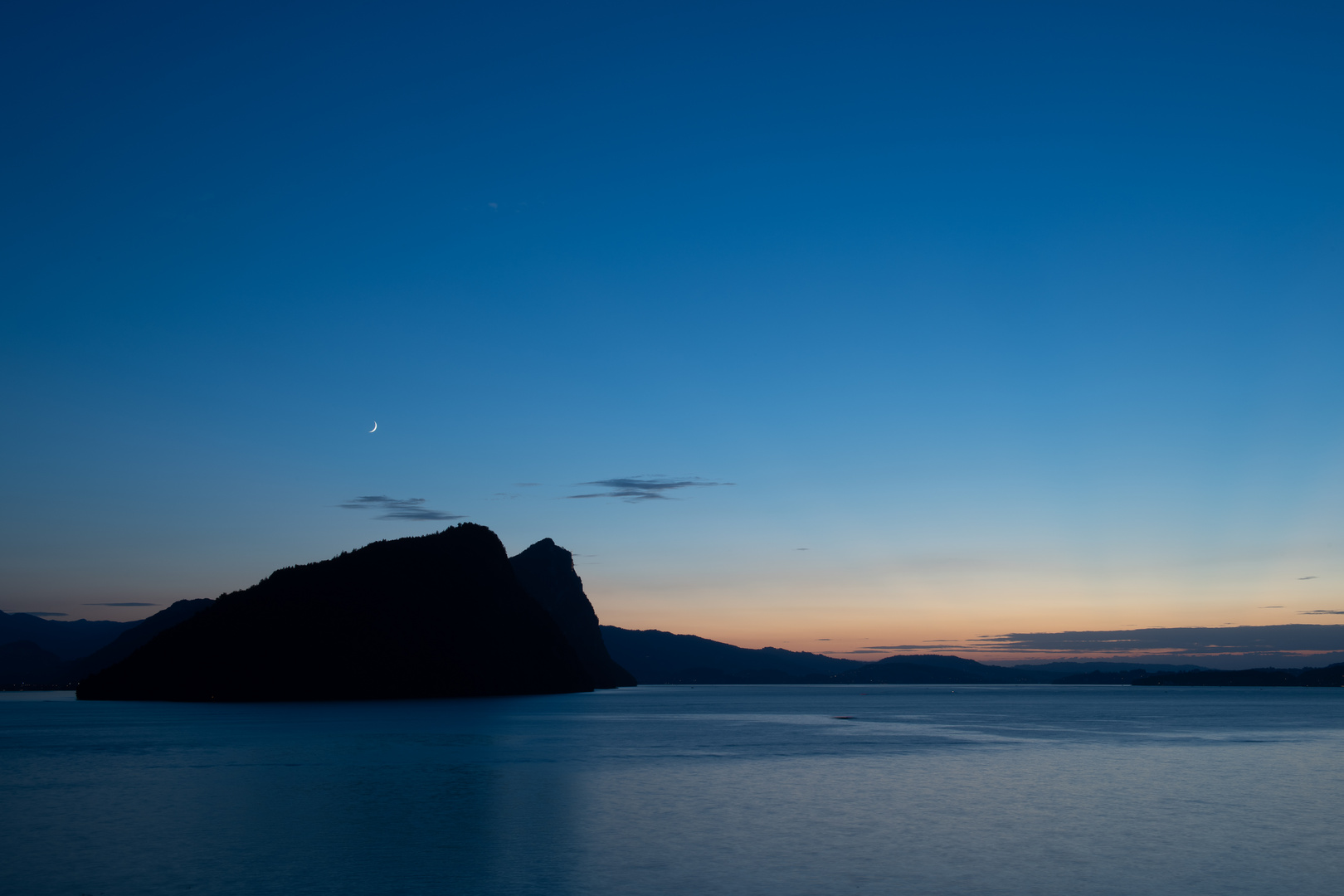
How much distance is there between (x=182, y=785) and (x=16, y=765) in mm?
18810

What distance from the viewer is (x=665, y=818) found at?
115 feet

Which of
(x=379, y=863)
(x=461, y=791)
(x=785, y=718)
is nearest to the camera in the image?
(x=379, y=863)

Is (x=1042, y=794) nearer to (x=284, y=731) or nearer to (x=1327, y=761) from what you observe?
(x=1327, y=761)

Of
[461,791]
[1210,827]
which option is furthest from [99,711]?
[1210,827]

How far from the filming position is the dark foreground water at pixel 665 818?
2436 centimetres

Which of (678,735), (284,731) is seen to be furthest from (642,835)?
(284,731)

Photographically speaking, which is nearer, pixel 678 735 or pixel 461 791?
pixel 461 791

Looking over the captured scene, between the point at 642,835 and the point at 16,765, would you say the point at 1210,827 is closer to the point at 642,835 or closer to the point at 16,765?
the point at 642,835

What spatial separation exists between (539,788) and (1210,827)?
28.0m

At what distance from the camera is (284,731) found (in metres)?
88.2

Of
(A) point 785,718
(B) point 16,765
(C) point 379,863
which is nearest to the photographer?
(C) point 379,863

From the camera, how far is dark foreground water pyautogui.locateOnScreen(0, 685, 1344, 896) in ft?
79.9

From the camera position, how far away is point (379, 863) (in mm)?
25953

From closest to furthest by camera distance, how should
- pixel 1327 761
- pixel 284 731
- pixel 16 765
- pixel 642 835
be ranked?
1. pixel 642 835
2. pixel 16 765
3. pixel 1327 761
4. pixel 284 731
